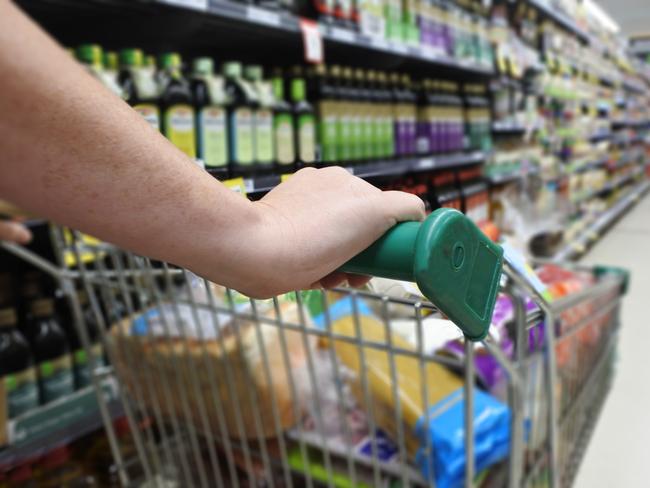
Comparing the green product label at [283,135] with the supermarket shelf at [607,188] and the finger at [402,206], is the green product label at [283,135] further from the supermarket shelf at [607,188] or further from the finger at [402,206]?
the supermarket shelf at [607,188]

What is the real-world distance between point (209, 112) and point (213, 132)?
0.23 ft

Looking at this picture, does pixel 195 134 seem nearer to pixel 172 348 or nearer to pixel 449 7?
pixel 172 348

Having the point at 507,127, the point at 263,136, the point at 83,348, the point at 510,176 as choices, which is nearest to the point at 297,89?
the point at 263,136

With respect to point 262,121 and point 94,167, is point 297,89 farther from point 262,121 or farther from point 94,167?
point 94,167

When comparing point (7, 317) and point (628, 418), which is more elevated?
point (7, 317)

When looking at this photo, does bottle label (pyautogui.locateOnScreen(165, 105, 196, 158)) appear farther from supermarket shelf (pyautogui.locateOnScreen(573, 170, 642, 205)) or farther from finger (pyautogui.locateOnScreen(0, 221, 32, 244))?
supermarket shelf (pyautogui.locateOnScreen(573, 170, 642, 205))

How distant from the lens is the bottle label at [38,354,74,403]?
170 centimetres

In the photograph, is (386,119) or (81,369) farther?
(386,119)

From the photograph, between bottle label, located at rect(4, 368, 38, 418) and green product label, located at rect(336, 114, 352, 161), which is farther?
green product label, located at rect(336, 114, 352, 161)

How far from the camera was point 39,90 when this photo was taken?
1.01ft

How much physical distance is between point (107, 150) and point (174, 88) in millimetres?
1314

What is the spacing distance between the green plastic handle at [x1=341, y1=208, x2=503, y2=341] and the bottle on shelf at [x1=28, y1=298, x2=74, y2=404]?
60.6 inches

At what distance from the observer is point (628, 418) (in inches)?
80.4

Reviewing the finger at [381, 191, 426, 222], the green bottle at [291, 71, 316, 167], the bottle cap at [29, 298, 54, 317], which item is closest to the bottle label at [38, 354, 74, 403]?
the bottle cap at [29, 298, 54, 317]
